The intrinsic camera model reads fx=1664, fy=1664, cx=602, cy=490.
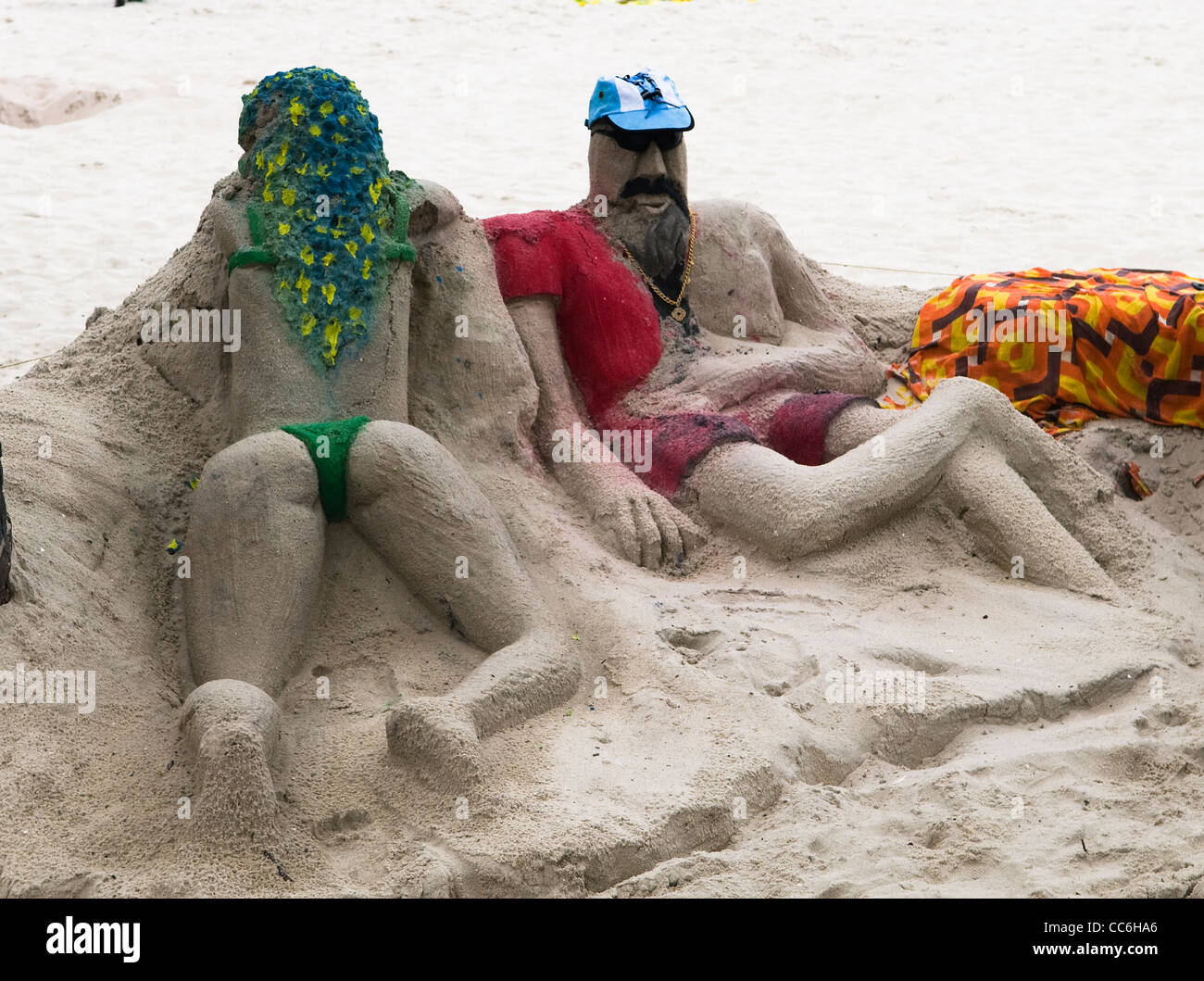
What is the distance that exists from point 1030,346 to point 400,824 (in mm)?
3161

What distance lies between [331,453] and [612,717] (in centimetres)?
95

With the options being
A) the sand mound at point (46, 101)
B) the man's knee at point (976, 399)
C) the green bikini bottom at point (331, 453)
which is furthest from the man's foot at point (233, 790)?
the sand mound at point (46, 101)

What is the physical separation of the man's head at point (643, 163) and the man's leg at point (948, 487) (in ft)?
2.52

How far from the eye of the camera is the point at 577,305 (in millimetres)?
5039

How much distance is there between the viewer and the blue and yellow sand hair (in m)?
4.41

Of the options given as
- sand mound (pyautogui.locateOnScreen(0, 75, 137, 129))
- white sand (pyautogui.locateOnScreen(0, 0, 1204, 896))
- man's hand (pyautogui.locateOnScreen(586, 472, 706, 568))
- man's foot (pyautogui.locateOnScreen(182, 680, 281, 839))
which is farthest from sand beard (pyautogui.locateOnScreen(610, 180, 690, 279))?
sand mound (pyautogui.locateOnScreen(0, 75, 137, 129))

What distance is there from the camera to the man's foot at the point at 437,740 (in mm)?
3600

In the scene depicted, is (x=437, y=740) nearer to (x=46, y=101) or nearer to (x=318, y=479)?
(x=318, y=479)

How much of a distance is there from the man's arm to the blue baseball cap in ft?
1.92

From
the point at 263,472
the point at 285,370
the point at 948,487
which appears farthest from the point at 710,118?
the point at 263,472

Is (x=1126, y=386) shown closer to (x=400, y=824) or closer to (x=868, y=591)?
(x=868, y=591)
